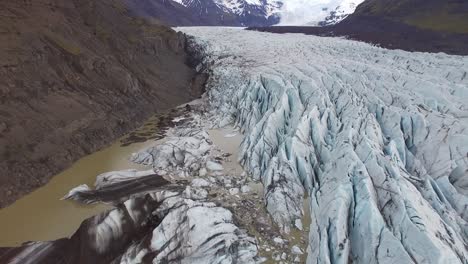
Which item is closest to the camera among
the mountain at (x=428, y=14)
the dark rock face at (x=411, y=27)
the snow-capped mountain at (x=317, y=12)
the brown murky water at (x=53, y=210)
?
the brown murky water at (x=53, y=210)

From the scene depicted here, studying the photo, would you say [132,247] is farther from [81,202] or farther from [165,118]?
[165,118]

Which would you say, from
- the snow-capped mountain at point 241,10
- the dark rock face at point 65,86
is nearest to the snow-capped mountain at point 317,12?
the snow-capped mountain at point 241,10

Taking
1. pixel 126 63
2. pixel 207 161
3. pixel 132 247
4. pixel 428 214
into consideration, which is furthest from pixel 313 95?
pixel 126 63

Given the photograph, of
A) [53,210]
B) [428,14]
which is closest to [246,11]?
[428,14]

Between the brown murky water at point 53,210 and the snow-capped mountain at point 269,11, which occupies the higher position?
the snow-capped mountain at point 269,11

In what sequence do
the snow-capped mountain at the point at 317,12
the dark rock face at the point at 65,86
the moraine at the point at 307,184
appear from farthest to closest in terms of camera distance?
the snow-capped mountain at the point at 317,12, the dark rock face at the point at 65,86, the moraine at the point at 307,184

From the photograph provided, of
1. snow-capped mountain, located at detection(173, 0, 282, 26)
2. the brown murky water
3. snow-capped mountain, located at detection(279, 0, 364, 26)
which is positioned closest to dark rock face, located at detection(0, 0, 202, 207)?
the brown murky water

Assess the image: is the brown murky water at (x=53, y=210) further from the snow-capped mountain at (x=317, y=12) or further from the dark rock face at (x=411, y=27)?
the snow-capped mountain at (x=317, y=12)
